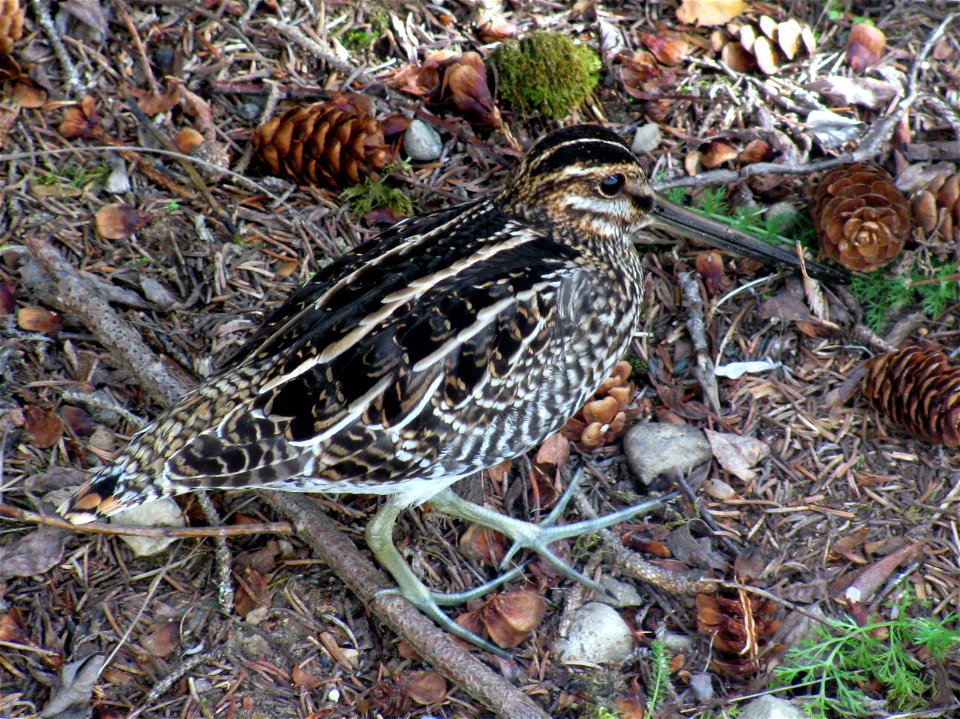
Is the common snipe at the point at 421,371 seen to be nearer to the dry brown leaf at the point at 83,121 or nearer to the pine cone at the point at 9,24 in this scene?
the dry brown leaf at the point at 83,121

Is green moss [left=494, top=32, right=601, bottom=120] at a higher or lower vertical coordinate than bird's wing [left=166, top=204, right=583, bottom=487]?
higher

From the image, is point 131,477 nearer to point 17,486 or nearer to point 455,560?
point 17,486

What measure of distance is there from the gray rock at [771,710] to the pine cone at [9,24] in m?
3.30

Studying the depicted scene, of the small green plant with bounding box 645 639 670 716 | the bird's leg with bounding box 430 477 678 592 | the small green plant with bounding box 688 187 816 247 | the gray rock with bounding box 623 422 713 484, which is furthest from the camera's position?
the small green plant with bounding box 688 187 816 247

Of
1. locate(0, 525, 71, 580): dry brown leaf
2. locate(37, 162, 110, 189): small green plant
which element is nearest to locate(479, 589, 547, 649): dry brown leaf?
locate(0, 525, 71, 580): dry brown leaf

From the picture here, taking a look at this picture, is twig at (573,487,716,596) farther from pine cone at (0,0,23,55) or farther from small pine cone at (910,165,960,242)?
pine cone at (0,0,23,55)

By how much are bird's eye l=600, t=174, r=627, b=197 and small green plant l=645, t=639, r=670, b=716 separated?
58.2 inches

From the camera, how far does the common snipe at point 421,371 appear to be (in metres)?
2.64

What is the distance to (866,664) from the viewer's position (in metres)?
2.72

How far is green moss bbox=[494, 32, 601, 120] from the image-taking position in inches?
143

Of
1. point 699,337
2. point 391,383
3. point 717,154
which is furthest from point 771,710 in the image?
point 717,154

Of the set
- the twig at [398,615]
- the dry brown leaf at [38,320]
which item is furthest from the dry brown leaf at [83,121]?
the twig at [398,615]

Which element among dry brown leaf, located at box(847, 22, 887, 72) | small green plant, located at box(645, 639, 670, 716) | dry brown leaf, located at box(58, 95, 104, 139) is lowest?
small green plant, located at box(645, 639, 670, 716)

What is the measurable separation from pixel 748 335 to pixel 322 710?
1975 mm
